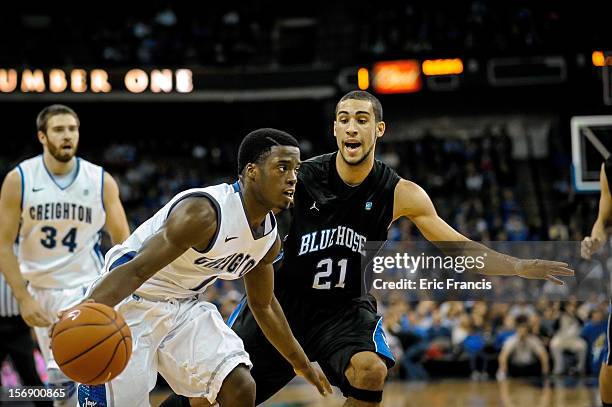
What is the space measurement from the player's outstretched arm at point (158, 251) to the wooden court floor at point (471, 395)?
503cm

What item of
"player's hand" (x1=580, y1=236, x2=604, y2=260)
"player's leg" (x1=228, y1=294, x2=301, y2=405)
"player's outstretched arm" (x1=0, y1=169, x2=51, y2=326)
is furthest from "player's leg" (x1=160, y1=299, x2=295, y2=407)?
"player's hand" (x1=580, y1=236, x2=604, y2=260)

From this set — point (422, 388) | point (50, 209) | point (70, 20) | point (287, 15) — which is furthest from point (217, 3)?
point (50, 209)

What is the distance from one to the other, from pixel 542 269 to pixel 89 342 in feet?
8.42

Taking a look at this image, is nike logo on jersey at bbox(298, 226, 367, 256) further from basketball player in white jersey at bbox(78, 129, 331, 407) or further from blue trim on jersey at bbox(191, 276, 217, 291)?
blue trim on jersey at bbox(191, 276, 217, 291)

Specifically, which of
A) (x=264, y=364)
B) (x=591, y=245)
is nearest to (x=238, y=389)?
(x=264, y=364)

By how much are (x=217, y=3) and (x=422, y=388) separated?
1556cm

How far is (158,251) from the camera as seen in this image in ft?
12.3

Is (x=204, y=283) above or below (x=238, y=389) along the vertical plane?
above

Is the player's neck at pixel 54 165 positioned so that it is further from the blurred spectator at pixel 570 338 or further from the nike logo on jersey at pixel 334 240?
the blurred spectator at pixel 570 338

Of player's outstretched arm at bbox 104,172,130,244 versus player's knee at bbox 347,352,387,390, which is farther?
player's outstretched arm at bbox 104,172,130,244

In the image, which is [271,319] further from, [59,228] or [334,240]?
[59,228]

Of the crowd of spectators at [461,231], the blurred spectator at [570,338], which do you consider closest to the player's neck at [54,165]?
Answer: the crowd of spectators at [461,231]

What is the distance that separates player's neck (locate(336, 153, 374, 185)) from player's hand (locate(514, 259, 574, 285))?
3.47 ft

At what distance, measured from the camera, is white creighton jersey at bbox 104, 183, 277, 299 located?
4.05m
